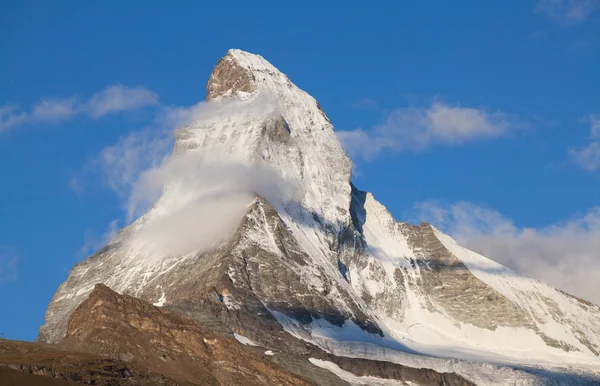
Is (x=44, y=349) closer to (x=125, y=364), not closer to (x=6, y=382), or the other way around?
(x=125, y=364)

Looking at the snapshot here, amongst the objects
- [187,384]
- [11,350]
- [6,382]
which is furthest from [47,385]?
[187,384]

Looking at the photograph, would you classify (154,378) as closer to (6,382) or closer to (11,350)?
(11,350)

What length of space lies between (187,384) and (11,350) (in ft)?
89.4

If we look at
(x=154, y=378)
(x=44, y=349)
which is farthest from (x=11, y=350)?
(x=154, y=378)

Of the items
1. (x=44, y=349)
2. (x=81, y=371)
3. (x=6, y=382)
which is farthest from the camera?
(x=44, y=349)

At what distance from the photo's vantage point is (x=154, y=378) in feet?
631

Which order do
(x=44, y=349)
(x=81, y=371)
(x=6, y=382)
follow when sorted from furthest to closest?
(x=44, y=349) → (x=81, y=371) → (x=6, y=382)

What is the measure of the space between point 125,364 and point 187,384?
10041 mm

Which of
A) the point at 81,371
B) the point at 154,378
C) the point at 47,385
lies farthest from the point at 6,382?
the point at 154,378

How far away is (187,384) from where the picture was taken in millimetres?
199375

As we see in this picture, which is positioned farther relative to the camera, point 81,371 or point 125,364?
point 125,364

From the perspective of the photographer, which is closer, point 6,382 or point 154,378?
point 6,382

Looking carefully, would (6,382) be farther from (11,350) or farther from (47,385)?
(11,350)

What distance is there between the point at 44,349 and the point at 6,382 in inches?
1301
